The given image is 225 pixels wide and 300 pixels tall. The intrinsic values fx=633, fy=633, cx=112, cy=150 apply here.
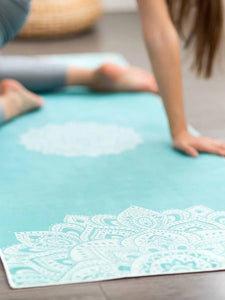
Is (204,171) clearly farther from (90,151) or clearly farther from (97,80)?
(97,80)

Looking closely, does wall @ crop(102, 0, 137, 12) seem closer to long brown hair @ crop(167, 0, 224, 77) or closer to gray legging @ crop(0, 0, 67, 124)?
gray legging @ crop(0, 0, 67, 124)

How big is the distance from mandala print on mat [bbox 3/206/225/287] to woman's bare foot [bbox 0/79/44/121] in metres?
0.61

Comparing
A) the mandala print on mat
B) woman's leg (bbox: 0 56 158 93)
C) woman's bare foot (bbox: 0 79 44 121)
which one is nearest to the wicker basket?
woman's leg (bbox: 0 56 158 93)

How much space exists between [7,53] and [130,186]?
1.39 meters

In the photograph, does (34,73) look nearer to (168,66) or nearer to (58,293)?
(168,66)

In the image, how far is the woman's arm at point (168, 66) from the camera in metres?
1.51

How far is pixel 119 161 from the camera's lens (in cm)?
150

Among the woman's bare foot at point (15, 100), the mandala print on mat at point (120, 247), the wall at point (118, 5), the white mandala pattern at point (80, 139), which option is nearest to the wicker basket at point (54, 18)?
the wall at point (118, 5)

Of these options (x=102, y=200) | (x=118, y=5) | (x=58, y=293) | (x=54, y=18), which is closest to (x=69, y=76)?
(x=102, y=200)

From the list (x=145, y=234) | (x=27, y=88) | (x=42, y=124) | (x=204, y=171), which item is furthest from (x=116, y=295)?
(x=27, y=88)

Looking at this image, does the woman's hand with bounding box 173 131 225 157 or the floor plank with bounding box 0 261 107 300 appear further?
the woman's hand with bounding box 173 131 225 157

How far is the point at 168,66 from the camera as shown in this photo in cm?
152

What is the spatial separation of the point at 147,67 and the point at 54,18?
68 cm

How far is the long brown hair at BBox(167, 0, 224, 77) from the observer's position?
1.60m
